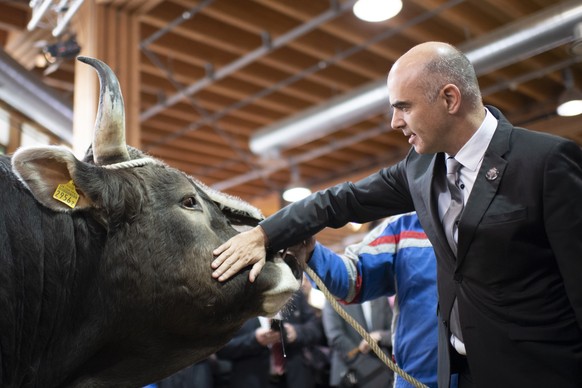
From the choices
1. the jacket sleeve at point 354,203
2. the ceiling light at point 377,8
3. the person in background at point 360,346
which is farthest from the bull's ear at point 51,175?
the ceiling light at point 377,8

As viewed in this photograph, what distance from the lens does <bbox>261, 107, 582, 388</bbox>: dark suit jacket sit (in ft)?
6.35

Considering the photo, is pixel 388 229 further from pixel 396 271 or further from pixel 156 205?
Answer: pixel 156 205

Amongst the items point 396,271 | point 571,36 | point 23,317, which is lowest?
point 23,317

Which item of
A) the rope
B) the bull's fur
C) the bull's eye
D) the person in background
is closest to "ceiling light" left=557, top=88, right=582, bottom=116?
the person in background

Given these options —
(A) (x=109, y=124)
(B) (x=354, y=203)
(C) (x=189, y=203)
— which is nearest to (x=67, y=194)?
(A) (x=109, y=124)

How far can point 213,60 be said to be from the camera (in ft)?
29.8

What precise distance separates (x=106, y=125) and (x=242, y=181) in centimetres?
1215

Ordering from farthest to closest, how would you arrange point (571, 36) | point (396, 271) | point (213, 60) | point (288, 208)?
point (213, 60)
point (571, 36)
point (396, 271)
point (288, 208)

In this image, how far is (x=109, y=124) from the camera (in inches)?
85.0

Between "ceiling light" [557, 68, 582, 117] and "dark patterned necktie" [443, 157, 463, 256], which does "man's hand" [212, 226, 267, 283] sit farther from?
"ceiling light" [557, 68, 582, 117]

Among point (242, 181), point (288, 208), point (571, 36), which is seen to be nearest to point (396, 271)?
point (288, 208)

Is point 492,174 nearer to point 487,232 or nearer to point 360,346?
point 487,232

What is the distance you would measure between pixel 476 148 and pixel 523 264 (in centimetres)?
42

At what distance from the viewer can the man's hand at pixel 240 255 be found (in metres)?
2.19
